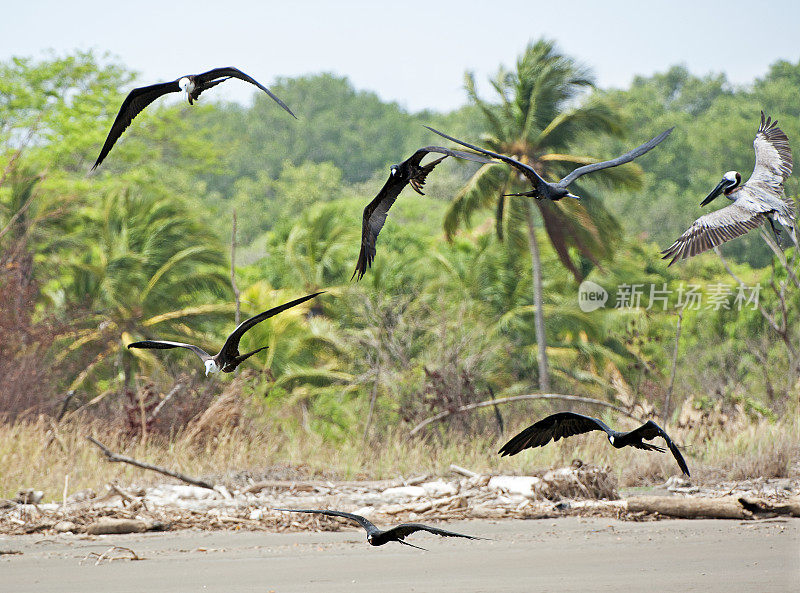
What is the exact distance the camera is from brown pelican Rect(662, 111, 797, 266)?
18.4ft

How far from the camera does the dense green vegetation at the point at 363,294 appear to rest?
1619 centimetres

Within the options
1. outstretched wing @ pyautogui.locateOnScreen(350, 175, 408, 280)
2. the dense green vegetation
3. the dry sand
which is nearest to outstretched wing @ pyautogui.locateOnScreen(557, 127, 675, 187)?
outstretched wing @ pyautogui.locateOnScreen(350, 175, 408, 280)

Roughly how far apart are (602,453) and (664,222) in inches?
1223

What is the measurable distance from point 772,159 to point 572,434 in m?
2.56

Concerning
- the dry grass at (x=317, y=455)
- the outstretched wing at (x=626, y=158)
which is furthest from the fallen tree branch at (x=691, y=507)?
the outstretched wing at (x=626, y=158)

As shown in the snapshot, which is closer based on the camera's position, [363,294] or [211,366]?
[211,366]

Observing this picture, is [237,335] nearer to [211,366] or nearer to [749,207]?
[211,366]

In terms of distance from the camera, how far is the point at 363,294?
71.1 feet

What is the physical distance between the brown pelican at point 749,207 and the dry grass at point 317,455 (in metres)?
5.20

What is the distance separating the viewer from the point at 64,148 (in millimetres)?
27016

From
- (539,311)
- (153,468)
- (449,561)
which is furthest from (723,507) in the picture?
(539,311)

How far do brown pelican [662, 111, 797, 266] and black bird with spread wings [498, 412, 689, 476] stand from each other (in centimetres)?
112


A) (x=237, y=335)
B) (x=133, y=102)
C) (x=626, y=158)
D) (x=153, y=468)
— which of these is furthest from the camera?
(x=153, y=468)

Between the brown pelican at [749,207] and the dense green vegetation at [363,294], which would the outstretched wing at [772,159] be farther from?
→ the dense green vegetation at [363,294]
